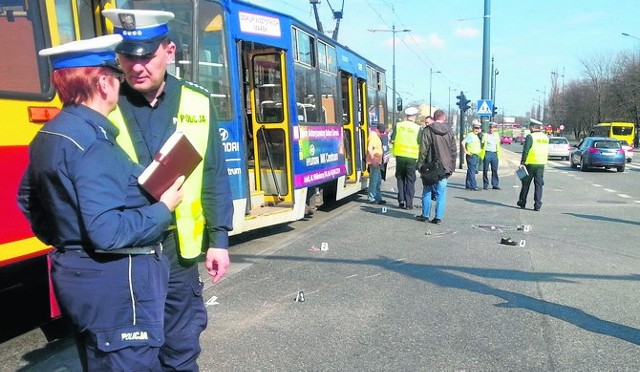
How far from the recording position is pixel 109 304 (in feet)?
6.27

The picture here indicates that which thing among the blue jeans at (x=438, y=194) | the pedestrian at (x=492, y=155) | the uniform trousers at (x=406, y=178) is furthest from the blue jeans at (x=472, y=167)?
the blue jeans at (x=438, y=194)

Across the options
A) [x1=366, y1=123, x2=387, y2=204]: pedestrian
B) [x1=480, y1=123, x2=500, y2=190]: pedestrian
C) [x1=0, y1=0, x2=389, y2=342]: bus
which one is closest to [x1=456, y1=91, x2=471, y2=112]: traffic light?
[x1=480, y1=123, x2=500, y2=190]: pedestrian

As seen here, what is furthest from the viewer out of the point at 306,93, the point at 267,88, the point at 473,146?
the point at 473,146

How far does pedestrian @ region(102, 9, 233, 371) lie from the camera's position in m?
2.20

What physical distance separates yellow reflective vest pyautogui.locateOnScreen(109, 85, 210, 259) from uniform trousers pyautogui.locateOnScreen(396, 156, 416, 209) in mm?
8499

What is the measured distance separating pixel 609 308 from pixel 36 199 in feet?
15.5

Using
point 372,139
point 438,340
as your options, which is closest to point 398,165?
point 372,139

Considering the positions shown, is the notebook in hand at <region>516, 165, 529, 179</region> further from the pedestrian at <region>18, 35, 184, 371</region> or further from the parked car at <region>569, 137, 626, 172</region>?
the parked car at <region>569, 137, 626, 172</region>

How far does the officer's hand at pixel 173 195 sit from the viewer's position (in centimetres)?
201

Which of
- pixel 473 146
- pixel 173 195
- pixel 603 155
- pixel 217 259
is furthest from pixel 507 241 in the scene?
pixel 603 155

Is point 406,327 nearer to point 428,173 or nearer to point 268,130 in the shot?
point 268,130

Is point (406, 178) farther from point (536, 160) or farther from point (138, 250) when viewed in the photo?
point (138, 250)

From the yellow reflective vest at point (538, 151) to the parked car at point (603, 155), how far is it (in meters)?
13.8

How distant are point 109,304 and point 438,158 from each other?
7.81m
